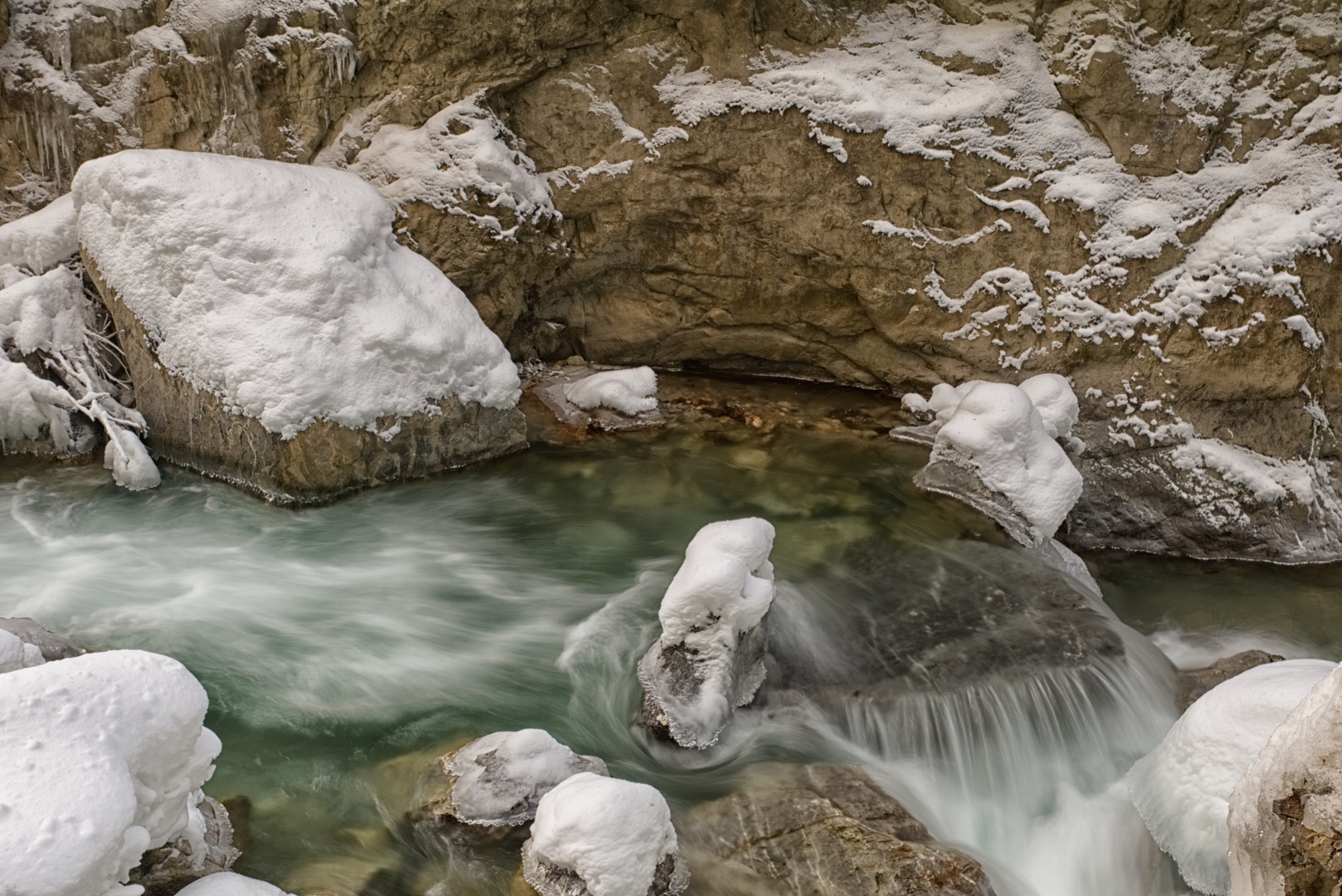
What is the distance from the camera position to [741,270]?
7.82 metres

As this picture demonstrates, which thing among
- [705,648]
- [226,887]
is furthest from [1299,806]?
[226,887]

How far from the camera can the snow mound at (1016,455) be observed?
592cm

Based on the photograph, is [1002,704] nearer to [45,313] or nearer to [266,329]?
[266,329]

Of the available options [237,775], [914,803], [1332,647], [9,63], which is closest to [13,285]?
[9,63]

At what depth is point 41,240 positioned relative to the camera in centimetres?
663

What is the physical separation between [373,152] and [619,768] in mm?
5262

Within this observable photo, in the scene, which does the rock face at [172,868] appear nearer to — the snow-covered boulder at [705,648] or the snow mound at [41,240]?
the snow-covered boulder at [705,648]

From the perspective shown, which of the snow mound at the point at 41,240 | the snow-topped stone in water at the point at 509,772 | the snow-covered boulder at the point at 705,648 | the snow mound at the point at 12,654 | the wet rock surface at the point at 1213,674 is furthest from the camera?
the snow mound at the point at 41,240

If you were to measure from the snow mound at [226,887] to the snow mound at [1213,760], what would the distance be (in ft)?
10.6

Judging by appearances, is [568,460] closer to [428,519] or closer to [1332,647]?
[428,519]

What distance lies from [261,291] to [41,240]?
6.44 feet

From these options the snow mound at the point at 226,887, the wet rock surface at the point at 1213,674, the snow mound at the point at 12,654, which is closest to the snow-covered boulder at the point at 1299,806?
the wet rock surface at the point at 1213,674

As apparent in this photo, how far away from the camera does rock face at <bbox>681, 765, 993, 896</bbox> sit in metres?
3.48

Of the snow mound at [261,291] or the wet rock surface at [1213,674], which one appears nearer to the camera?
the wet rock surface at [1213,674]
